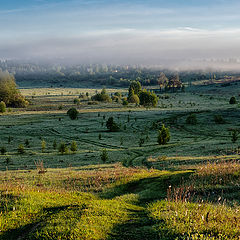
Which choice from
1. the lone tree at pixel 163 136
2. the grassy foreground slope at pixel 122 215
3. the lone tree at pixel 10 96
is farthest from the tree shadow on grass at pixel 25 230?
the lone tree at pixel 10 96

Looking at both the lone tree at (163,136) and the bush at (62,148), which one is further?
the lone tree at (163,136)

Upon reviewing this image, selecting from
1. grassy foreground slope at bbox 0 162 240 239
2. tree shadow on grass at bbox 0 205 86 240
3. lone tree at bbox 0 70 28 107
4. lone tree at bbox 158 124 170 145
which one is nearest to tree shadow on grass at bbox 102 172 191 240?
grassy foreground slope at bbox 0 162 240 239

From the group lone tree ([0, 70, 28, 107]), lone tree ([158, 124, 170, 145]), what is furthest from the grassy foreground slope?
lone tree ([0, 70, 28, 107])

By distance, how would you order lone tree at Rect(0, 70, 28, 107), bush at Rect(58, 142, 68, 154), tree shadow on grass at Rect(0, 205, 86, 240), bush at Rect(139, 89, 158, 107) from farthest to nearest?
lone tree at Rect(0, 70, 28, 107) → bush at Rect(139, 89, 158, 107) → bush at Rect(58, 142, 68, 154) → tree shadow on grass at Rect(0, 205, 86, 240)

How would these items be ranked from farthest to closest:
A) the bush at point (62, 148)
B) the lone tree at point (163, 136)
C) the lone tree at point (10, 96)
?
the lone tree at point (10, 96), the lone tree at point (163, 136), the bush at point (62, 148)

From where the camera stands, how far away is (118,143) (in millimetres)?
47781

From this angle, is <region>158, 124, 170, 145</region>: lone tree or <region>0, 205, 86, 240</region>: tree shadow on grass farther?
<region>158, 124, 170, 145</region>: lone tree

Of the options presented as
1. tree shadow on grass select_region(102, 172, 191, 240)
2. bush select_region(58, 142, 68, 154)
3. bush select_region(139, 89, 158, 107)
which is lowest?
bush select_region(58, 142, 68, 154)

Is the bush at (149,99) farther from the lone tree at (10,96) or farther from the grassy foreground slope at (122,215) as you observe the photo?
the grassy foreground slope at (122,215)

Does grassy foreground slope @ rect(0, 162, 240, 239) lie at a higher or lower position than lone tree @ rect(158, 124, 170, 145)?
higher

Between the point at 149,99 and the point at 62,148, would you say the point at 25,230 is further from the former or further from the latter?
the point at 149,99

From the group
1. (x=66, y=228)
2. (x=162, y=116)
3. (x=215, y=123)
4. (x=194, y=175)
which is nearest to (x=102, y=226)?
(x=66, y=228)

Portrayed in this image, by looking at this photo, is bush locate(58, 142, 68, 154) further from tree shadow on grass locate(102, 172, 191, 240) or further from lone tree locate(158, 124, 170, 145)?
tree shadow on grass locate(102, 172, 191, 240)

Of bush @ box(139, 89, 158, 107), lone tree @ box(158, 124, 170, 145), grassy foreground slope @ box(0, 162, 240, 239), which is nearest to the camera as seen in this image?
grassy foreground slope @ box(0, 162, 240, 239)
